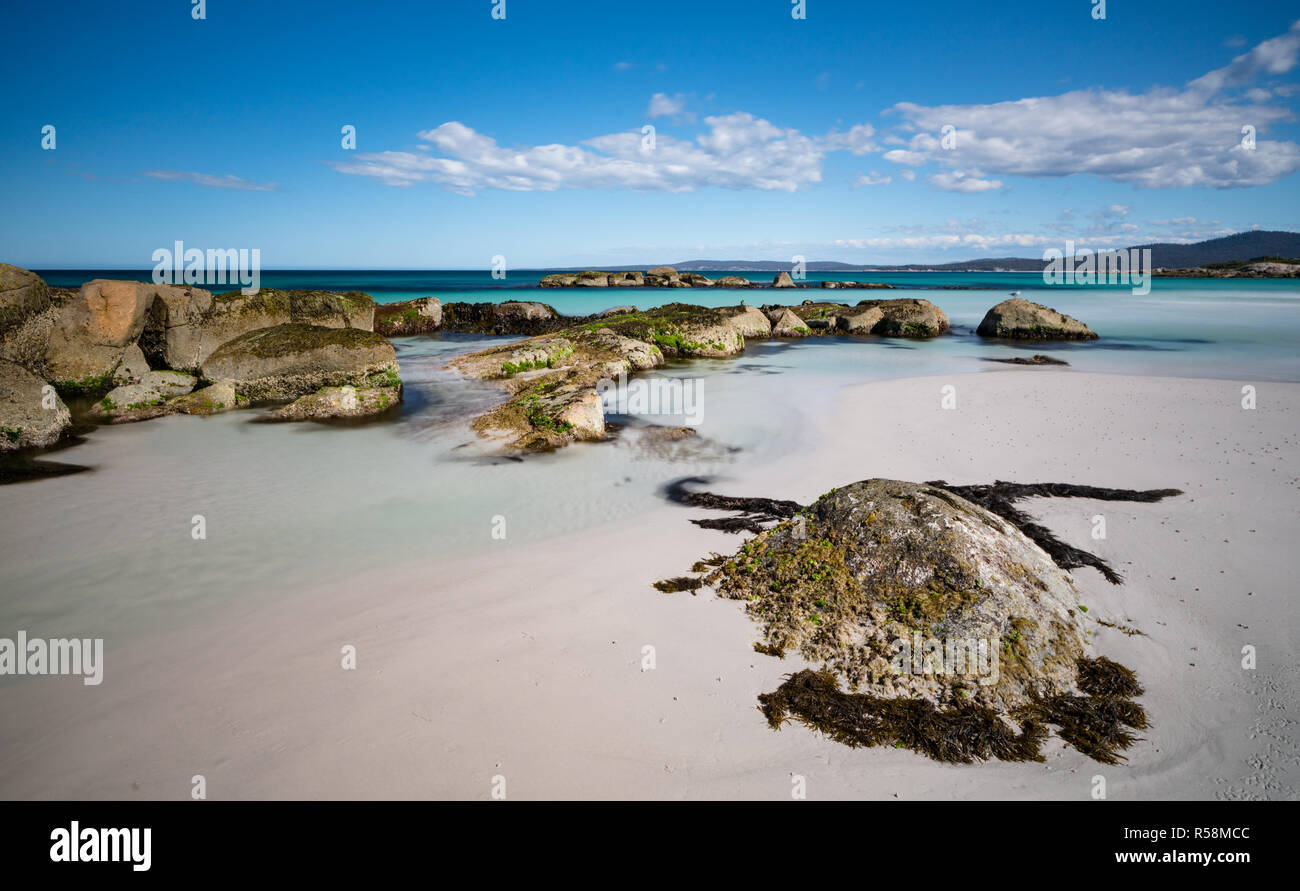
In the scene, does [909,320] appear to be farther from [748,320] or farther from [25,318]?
[25,318]

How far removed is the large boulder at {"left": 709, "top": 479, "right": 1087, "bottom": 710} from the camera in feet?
16.0

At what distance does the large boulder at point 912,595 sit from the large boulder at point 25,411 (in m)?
14.3

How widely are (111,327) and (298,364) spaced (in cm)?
619

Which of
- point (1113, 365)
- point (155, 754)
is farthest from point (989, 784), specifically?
point (1113, 365)

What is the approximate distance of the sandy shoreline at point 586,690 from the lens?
408cm

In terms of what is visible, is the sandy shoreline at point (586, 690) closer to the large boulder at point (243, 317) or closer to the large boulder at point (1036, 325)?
the large boulder at point (243, 317)

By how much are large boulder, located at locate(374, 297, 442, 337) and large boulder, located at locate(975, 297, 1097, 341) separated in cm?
3290

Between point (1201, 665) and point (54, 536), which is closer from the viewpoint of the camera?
point (1201, 665)

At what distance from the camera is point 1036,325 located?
3169 cm

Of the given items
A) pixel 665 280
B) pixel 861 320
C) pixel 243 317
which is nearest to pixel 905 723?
pixel 243 317

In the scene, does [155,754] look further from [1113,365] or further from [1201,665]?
[1113,365]

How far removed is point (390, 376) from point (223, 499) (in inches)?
300

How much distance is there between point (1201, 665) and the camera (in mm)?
5078

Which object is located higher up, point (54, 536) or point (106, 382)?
point (106, 382)
